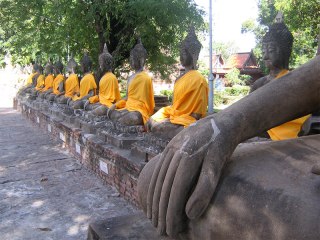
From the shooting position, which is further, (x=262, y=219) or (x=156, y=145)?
(x=156, y=145)

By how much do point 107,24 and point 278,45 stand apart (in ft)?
25.8

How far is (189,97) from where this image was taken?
3877mm

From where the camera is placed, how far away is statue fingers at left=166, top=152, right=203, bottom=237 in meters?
1.28

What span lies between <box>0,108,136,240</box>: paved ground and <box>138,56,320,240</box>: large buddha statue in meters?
2.41

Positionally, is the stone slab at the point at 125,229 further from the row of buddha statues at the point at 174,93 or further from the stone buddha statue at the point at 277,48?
the stone buddha statue at the point at 277,48

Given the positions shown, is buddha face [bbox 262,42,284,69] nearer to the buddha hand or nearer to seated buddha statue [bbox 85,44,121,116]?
the buddha hand

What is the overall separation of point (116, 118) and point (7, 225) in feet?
7.11

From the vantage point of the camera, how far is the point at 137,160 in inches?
163

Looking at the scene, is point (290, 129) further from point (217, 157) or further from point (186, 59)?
point (186, 59)

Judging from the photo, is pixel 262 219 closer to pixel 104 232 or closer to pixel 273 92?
pixel 273 92

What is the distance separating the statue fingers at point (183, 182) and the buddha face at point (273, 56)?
1892mm

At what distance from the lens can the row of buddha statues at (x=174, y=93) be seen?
288cm

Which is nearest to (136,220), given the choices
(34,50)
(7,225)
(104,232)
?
(104,232)

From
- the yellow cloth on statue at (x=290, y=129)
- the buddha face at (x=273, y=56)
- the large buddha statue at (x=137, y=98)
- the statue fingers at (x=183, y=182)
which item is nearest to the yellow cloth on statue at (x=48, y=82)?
the large buddha statue at (x=137, y=98)
